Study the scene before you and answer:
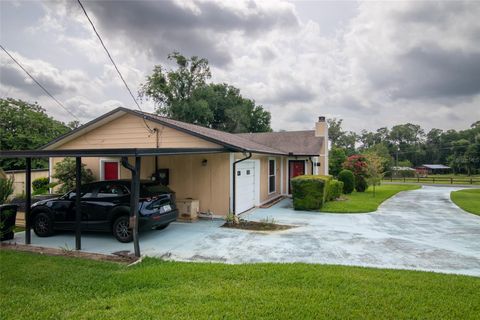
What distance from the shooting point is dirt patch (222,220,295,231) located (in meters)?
8.67

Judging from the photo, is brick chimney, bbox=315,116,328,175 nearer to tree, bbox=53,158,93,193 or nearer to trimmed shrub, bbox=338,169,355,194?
trimmed shrub, bbox=338,169,355,194

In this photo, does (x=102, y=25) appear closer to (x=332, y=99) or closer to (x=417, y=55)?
(x=417, y=55)

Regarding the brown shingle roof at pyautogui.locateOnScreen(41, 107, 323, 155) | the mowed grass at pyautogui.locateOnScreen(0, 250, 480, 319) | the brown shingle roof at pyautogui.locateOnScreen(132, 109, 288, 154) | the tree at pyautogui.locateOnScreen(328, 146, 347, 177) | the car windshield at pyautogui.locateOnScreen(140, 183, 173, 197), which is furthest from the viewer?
the tree at pyautogui.locateOnScreen(328, 146, 347, 177)

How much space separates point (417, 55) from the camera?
1205cm

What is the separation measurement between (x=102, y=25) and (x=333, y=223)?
31.3 feet

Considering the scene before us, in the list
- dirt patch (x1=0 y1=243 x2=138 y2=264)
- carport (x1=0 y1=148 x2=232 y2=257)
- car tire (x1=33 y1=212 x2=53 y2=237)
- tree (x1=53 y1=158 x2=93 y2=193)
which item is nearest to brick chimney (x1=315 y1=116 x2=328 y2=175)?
carport (x1=0 y1=148 x2=232 y2=257)

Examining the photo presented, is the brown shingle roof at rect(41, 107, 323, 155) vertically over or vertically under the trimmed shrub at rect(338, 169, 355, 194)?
over

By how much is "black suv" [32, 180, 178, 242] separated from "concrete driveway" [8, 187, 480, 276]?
358mm

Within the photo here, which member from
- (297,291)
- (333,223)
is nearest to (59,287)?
(297,291)

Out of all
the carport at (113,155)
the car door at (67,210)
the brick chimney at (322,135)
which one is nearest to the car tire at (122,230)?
the carport at (113,155)

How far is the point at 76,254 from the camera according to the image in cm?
610

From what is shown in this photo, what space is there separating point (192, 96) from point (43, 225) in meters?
27.5

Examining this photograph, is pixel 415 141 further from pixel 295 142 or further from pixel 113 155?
pixel 113 155

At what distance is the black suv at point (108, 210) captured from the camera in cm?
717
